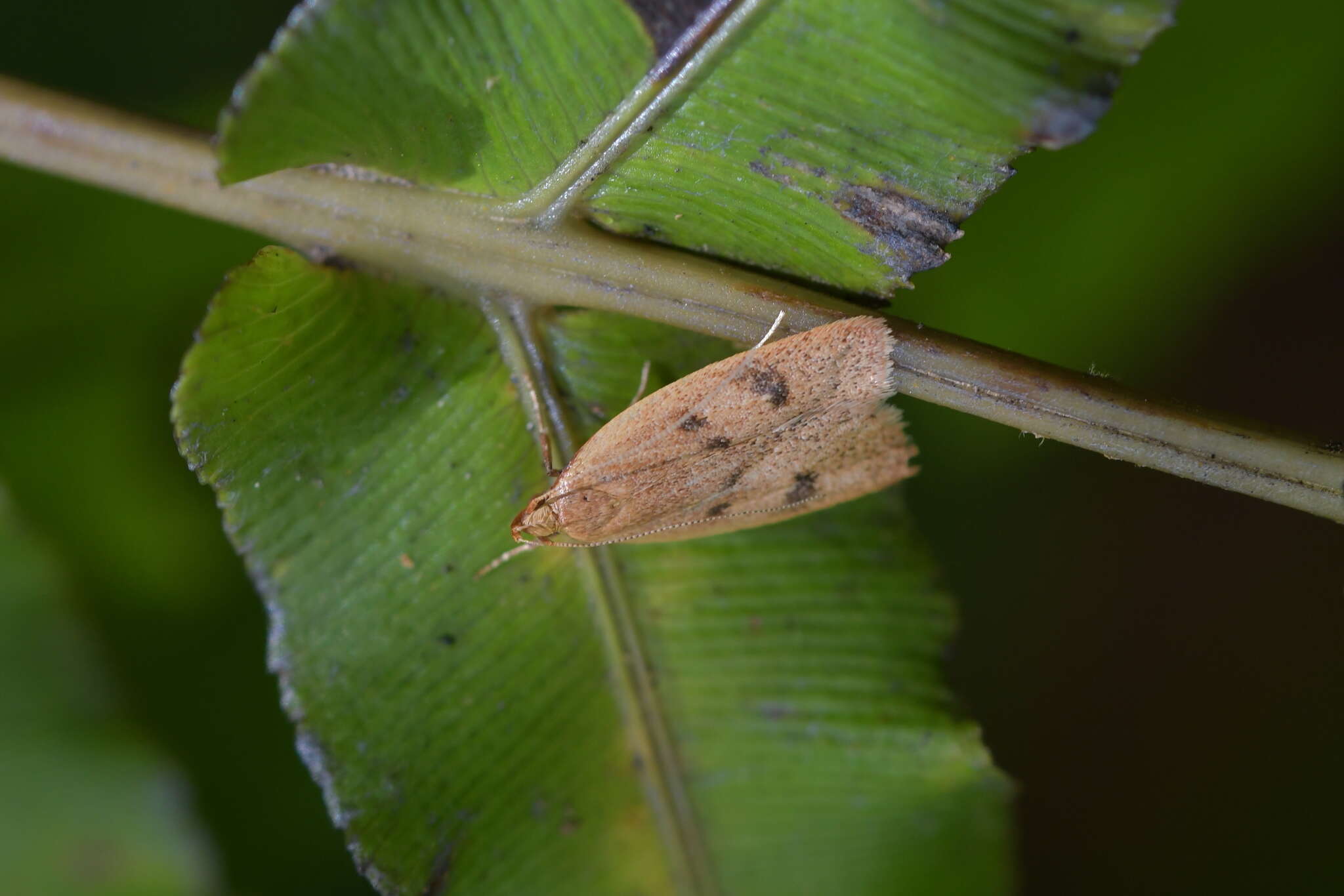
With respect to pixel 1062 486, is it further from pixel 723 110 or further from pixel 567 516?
pixel 723 110

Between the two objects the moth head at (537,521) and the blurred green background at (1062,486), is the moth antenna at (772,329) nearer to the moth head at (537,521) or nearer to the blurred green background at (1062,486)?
the moth head at (537,521)

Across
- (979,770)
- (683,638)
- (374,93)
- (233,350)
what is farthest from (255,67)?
(979,770)

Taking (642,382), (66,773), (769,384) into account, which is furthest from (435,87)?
(66,773)

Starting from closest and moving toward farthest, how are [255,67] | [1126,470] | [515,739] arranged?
[255,67] → [515,739] → [1126,470]

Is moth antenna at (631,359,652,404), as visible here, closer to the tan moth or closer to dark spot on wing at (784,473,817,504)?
the tan moth

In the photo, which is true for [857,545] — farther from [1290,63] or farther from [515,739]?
[1290,63]

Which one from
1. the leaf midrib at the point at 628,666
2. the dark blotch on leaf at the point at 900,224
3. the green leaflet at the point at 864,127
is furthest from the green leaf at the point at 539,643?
the dark blotch on leaf at the point at 900,224
